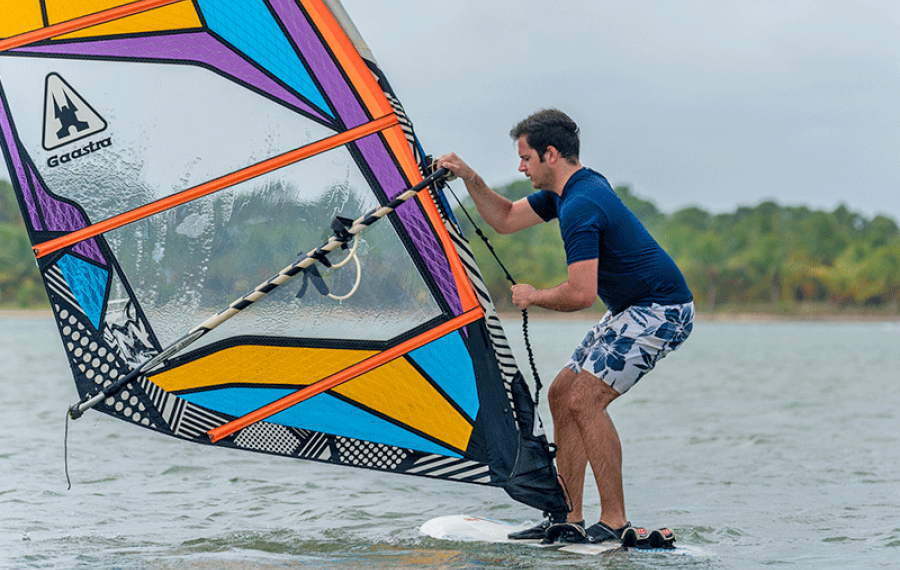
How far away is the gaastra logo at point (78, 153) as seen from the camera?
3869mm

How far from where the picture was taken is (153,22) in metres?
3.84

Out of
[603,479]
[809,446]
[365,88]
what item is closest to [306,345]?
[365,88]

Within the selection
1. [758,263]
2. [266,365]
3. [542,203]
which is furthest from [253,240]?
[758,263]

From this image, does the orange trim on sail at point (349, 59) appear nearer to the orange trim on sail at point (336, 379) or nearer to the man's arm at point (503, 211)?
the man's arm at point (503, 211)

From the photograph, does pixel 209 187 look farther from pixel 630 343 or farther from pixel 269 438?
pixel 630 343

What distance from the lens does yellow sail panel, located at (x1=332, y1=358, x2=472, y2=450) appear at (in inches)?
159

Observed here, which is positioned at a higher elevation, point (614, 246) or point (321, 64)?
point (321, 64)

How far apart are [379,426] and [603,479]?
932 millimetres

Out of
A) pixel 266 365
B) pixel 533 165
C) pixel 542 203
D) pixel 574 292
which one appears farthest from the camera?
pixel 542 203

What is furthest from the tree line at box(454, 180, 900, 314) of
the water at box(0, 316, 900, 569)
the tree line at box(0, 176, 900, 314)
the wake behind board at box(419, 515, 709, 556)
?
the wake behind board at box(419, 515, 709, 556)

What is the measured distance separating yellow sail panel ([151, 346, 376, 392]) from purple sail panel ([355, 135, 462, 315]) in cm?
41

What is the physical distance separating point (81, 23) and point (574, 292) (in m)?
2.15

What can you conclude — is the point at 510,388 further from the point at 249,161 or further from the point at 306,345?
the point at 249,161

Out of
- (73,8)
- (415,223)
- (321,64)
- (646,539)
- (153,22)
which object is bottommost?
(646,539)
